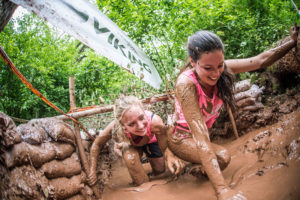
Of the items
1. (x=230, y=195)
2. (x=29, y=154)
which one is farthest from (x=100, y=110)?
(x=230, y=195)

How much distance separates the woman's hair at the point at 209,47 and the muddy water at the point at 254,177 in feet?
2.39

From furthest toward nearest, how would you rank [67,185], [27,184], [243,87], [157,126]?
[243,87], [157,126], [67,185], [27,184]

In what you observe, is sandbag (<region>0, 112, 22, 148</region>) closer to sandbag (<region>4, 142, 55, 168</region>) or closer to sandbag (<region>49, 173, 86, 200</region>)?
sandbag (<region>4, 142, 55, 168</region>)

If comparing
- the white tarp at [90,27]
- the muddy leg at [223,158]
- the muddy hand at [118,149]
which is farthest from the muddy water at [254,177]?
the white tarp at [90,27]

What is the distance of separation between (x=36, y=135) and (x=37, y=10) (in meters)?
1.42

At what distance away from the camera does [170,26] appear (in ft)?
13.8

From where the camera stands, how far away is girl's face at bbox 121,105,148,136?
2396 mm

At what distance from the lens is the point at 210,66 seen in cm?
163

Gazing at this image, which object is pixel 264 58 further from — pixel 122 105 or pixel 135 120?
pixel 122 105

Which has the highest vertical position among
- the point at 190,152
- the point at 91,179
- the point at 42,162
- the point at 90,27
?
the point at 90,27

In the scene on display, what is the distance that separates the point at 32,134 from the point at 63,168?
0.55 meters

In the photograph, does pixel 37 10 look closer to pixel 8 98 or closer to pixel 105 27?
pixel 105 27

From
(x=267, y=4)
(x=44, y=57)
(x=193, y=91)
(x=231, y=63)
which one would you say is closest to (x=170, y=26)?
(x=267, y=4)

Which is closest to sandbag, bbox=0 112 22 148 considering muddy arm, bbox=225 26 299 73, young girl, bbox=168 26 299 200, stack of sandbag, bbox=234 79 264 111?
young girl, bbox=168 26 299 200
